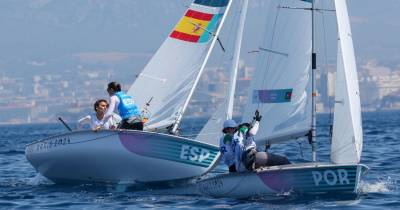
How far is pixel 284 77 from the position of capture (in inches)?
986

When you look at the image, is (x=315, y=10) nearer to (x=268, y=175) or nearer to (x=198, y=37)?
(x=268, y=175)

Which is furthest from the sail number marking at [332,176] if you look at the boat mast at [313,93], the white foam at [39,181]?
the white foam at [39,181]

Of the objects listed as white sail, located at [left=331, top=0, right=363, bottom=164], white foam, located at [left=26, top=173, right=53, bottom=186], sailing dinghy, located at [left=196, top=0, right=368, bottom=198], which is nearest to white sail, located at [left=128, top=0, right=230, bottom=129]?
white foam, located at [left=26, top=173, right=53, bottom=186]

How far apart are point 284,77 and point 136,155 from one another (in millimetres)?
3689

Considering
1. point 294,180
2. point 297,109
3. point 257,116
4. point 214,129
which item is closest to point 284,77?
point 297,109

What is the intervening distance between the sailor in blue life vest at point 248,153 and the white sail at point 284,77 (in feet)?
4.83

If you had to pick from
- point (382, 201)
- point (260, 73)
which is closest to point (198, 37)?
point (260, 73)

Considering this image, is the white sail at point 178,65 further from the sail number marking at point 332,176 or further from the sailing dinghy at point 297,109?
the sail number marking at point 332,176

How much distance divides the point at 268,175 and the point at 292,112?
8.44 ft

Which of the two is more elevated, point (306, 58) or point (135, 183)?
point (306, 58)

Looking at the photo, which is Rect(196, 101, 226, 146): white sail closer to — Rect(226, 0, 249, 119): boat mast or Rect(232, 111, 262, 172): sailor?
Rect(226, 0, 249, 119): boat mast

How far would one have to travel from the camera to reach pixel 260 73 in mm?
25641

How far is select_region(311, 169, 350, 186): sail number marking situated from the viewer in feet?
72.5

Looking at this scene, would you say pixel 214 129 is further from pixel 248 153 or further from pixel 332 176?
pixel 332 176
